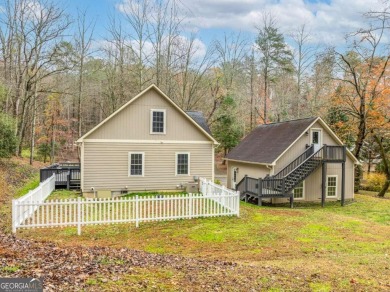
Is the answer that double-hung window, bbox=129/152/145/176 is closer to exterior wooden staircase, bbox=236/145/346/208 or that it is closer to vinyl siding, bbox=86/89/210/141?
vinyl siding, bbox=86/89/210/141

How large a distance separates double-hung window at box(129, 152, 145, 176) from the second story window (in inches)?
62.8

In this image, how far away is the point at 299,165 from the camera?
19.4 m

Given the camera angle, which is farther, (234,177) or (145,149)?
(234,177)

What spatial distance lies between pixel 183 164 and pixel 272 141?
6.97m

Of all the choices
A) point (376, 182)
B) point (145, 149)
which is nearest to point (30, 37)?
point (145, 149)

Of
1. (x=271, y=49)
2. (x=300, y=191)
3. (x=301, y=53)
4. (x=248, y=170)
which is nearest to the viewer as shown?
(x=300, y=191)

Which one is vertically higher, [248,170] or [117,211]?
[248,170]

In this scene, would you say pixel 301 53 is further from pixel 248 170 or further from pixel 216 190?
pixel 216 190

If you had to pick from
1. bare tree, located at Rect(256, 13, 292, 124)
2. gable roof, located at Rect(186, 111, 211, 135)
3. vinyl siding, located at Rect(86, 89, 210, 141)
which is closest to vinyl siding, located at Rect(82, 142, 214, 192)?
vinyl siding, located at Rect(86, 89, 210, 141)

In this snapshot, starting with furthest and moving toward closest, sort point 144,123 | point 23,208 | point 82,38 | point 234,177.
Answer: point 82,38 < point 234,177 < point 144,123 < point 23,208

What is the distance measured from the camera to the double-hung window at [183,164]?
1962cm

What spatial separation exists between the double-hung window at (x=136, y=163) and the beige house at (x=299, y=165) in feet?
21.4

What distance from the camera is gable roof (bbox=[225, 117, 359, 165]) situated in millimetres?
20438

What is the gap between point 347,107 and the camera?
27.4 meters
